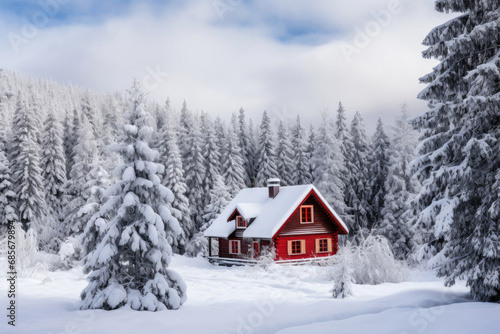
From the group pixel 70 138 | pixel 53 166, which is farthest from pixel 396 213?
pixel 70 138

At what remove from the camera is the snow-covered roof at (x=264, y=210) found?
37.7m

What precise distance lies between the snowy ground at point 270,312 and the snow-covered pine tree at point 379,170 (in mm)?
27899

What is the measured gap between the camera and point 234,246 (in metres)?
41.6

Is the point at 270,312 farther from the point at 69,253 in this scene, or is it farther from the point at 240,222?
the point at 240,222

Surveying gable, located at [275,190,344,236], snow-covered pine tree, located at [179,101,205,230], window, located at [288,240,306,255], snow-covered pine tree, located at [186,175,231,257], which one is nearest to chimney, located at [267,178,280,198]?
gable, located at [275,190,344,236]

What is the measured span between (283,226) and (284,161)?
26.2m

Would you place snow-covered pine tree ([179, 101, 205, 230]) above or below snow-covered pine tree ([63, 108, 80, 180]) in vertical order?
below

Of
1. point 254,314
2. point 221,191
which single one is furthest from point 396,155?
point 254,314

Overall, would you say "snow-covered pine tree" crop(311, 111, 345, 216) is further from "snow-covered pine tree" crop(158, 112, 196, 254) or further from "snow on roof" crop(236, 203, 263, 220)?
"snow-covered pine tree" crop(158, 112, 196, 254)

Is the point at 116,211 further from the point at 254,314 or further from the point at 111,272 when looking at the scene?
the point at 254,314

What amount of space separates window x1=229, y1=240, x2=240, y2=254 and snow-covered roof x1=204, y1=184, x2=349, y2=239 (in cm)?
106

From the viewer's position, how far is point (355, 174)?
5553 cm

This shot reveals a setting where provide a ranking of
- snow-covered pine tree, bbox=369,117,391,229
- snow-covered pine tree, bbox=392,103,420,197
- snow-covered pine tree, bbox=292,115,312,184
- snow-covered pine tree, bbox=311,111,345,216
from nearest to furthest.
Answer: snow-covered pine tree, bbox=392,103,420,197 → snow-covered pine tree, bbox=311,111,345,216 → snow-covered pine tree, bbox=369,117,391,229 → snow-covered pine tree, bbox=292,115,312,184

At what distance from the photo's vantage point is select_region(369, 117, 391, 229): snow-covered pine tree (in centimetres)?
5241
